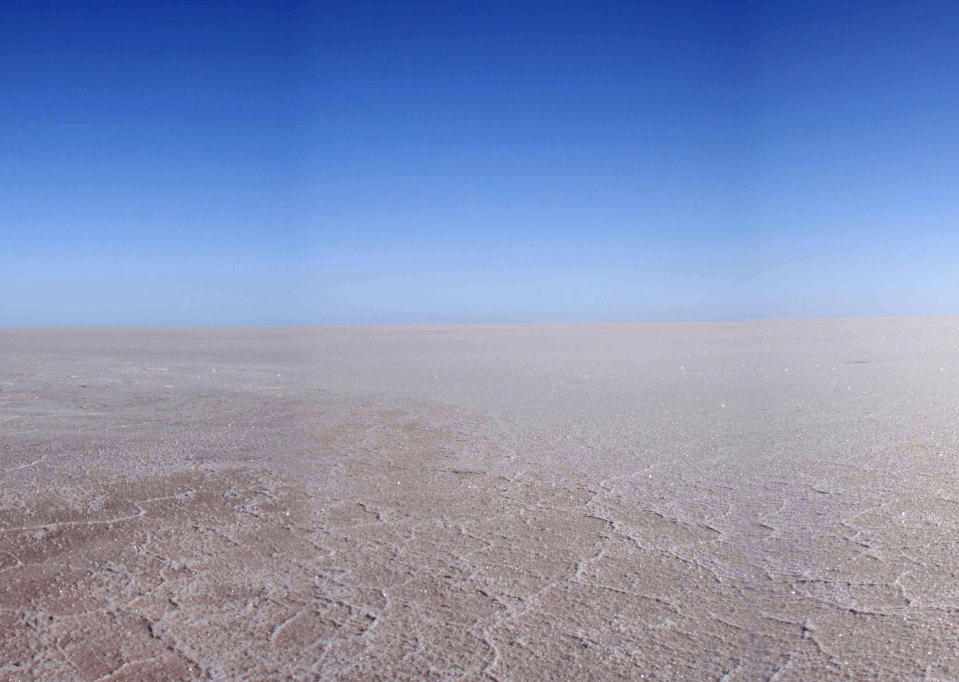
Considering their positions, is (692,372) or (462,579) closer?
(462,579)

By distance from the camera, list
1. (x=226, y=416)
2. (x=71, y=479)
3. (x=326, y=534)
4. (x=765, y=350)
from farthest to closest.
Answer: (x=765, y=350) → (x=226, y=416) → (x=71, y=479) → (x=326, y=534)

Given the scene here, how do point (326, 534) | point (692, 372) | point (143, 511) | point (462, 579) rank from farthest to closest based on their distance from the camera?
point (692, 372), point (143, 511), point (326, 534), point (462, 579)

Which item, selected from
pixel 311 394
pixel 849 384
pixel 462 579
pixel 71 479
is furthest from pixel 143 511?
pixel 849 384

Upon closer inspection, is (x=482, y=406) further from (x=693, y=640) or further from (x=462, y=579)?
(x=693, y=640)

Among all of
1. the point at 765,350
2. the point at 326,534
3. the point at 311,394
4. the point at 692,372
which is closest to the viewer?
the point at 326,534

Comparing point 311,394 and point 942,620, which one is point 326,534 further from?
point 311,394

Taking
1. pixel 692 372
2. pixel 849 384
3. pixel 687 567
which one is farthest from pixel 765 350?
pixel 687 567
